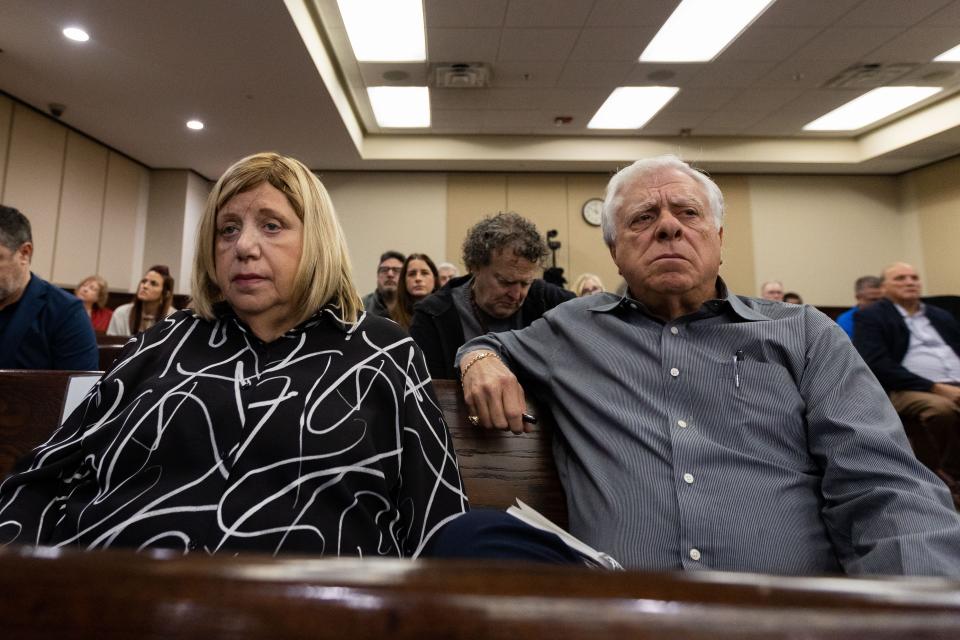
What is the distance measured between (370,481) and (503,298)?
1.19 m

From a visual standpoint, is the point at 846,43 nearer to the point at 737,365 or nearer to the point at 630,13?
the point at 630,13

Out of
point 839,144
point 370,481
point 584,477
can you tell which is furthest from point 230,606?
point 839,144

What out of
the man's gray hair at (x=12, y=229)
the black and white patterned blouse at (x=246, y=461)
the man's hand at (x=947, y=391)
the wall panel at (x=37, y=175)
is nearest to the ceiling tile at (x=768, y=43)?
the man's hand at (x=947, y=391)

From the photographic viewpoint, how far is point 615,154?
7.05 meters

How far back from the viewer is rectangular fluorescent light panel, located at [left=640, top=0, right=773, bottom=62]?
13.9 feet

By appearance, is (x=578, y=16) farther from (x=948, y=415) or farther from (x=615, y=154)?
(x=948, y=415)

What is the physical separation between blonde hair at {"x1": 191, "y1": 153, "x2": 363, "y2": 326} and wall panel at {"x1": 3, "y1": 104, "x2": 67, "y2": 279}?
5.65 metres

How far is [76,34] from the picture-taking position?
4.08 metres

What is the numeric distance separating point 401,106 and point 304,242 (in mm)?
5653

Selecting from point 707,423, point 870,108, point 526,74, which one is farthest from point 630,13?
point 707,423

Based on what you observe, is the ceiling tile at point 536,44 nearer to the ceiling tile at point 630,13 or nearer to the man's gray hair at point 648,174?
the ceiling tile at point 630,13

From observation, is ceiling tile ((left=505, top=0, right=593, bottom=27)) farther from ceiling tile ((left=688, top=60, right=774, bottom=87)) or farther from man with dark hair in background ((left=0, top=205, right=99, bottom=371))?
man with dark hair in background ((left=0, top=205, right=99, bottom=371))

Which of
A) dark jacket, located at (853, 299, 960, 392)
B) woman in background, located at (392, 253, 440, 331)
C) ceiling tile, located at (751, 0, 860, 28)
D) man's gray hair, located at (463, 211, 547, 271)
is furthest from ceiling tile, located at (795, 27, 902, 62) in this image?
man's gray hair, located at (463, 211, 547, 271)

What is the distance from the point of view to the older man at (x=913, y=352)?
272 cm
